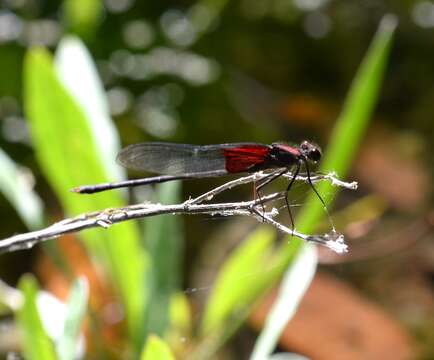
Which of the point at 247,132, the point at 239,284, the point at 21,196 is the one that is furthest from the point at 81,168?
the point at 247,132

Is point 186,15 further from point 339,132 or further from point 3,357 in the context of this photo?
point 3,357

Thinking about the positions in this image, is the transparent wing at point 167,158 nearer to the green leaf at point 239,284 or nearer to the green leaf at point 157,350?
the green leaf at point 157,350

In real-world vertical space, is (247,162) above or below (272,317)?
above

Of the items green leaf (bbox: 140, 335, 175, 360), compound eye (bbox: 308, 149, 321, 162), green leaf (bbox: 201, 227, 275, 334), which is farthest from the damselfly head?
green leaf (bbox: 201, 227, 275, 334)

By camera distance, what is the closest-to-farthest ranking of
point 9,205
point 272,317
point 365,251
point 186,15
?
1. point 272,317
2. point 365,251
3. point 9,205
4. point 186,15

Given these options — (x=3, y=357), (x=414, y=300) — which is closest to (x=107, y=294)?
(x=3, y=357)

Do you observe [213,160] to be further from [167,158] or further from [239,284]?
[239,284]

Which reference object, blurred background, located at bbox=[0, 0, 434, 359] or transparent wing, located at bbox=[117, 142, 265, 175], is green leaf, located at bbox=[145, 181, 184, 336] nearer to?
blurred background, located at bbox=[0, 0, 434, 359]
